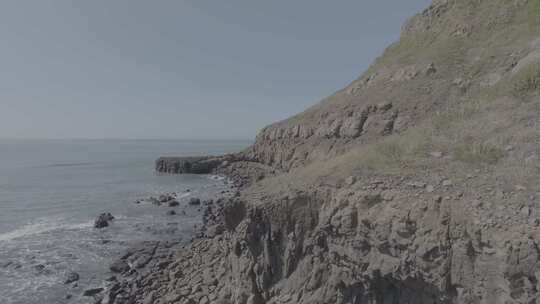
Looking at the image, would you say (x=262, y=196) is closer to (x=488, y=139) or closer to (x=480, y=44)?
(x=488, y=139)

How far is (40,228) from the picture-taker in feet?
106

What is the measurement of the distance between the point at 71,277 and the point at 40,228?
50.3 ft

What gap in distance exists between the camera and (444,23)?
3156 centimetres

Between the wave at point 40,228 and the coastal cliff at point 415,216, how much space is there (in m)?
16.6

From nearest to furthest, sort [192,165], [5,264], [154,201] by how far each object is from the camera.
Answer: [5,264] < [154,201] < [192,165]

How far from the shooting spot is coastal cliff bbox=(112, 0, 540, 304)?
8.09 meters

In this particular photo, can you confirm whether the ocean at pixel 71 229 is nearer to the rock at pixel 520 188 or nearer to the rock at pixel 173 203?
the rock at pixel 173 203

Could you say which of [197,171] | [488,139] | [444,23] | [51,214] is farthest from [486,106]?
[197,171]

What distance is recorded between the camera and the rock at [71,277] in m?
20.7

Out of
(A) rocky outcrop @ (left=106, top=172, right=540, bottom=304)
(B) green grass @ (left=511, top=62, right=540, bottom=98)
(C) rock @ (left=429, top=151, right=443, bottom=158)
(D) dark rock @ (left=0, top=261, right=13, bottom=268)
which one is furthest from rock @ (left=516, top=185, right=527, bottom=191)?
(D) dark rock @ (left=0, top=261, right=13, bottom=268)

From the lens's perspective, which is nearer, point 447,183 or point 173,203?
point 447,183

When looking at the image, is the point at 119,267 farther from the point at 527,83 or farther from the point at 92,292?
the point at 527,83

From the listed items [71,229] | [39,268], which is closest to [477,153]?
[39,268]

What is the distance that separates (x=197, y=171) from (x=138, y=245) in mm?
46019
